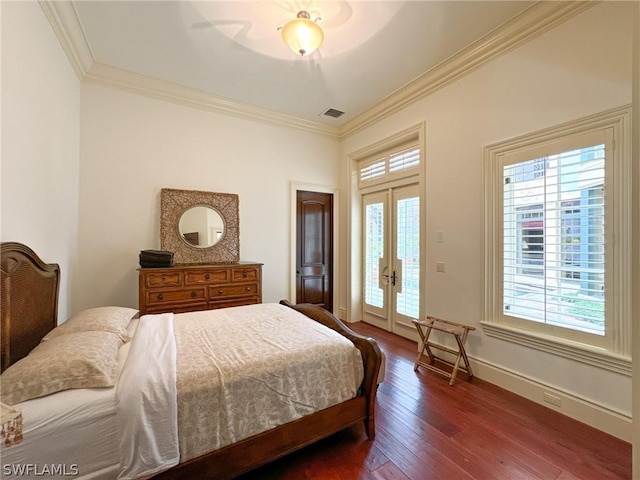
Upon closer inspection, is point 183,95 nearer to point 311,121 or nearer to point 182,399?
point 311,121

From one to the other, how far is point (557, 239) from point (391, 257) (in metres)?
2.00

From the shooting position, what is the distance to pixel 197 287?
304cm

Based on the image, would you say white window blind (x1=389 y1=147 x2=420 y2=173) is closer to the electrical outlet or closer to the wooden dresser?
the wooden dresser

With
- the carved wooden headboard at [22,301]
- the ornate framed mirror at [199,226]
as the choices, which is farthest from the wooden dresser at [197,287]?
the carved wooden headboard at [22,301]

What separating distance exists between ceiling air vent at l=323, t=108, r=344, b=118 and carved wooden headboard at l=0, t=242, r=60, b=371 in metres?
3.58

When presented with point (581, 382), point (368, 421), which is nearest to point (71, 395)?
point (368, 421)

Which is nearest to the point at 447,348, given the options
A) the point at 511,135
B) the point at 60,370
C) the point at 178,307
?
the point at 511,135

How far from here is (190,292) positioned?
3.00 metres

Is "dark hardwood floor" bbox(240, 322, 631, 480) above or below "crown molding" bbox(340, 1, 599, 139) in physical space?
below

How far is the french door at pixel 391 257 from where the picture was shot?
3570 millimetres

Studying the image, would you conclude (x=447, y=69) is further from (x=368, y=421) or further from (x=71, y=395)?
(x=71, y=395)

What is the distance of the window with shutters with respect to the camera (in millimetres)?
1845

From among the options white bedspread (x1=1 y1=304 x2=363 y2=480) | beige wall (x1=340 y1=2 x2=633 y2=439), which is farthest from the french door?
white bedspread (x1=1 y1=304 x2=363 y2=480)

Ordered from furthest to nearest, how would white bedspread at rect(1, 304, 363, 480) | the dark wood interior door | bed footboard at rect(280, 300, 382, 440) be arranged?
the dark wood interior door < bed footboard at rect(280, 300, 382, 440) < white bedspread at rect(1, 304, 363, 480)
